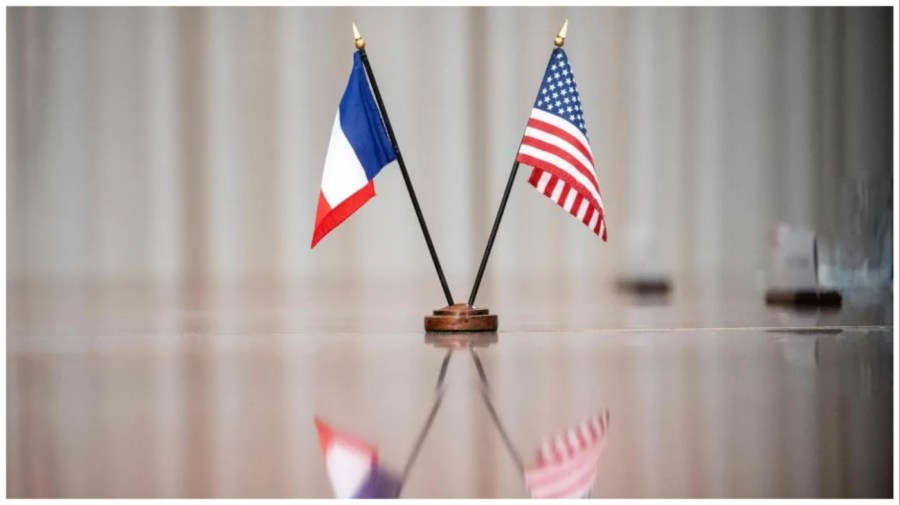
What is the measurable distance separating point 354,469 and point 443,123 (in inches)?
218

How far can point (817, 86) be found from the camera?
6.59 m

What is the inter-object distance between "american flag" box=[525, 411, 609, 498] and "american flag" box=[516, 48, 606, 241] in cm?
161

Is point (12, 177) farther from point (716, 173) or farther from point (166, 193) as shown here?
point (716, 173)

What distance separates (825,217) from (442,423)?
222 inches

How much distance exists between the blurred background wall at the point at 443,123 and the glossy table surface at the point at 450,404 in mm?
3096

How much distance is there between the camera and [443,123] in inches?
259

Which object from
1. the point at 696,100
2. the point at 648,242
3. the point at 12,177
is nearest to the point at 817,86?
the point at 696,100

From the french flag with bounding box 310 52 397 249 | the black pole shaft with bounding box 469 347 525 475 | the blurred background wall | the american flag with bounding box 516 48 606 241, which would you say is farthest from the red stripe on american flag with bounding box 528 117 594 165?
the blurred background wall

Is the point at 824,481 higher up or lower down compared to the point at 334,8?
lower down

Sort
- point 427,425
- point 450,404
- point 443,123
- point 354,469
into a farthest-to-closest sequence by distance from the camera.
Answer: point 443,123, point 450,404, point 427,425, point 354,469

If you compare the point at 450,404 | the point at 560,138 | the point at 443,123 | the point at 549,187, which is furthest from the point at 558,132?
the point at 443,123

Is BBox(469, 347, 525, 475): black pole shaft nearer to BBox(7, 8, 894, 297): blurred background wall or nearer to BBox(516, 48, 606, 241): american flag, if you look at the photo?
BBox(516, 48, 606, 241): american flag

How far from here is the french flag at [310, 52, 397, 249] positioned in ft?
9.60

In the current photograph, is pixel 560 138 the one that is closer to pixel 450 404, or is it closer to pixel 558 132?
pixel 558 132
